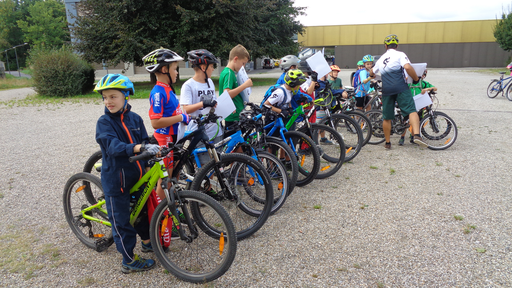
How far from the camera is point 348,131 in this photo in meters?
5.97

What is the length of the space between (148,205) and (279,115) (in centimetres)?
230

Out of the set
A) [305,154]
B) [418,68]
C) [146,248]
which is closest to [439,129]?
[418,68]

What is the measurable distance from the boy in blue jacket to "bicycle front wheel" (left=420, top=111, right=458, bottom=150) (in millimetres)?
5973

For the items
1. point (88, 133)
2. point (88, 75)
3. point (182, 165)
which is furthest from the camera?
point (88, 75)

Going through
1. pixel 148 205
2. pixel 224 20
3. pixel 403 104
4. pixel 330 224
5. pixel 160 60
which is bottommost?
pixel 330 224

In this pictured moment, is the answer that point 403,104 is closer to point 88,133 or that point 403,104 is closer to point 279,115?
point 279,115

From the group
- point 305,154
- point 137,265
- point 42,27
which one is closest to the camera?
point 137,265

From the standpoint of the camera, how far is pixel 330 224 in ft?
12.3

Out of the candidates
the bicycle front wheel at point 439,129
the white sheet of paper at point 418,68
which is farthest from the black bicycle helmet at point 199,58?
the bicycle front wheel at point 439,129

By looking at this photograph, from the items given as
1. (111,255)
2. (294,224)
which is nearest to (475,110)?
(294,224)

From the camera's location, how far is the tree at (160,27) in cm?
1862

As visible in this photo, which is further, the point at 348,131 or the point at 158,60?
the point at 348,131

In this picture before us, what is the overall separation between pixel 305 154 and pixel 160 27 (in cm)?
1768

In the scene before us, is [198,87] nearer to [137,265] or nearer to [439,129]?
[137,265]
